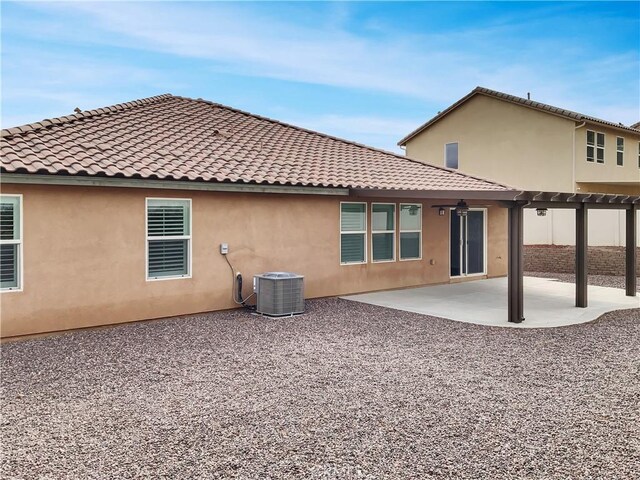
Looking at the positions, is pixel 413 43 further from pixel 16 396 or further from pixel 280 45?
pixel 16 396

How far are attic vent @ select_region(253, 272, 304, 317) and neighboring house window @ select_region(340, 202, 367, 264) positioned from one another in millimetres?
2474

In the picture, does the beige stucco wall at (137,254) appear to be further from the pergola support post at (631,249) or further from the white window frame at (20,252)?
the pergola support post at (631,249)

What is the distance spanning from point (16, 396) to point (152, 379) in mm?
1454

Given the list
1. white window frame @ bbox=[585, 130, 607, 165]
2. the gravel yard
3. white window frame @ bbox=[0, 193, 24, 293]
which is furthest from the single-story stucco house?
white window frame @ bbox=[585, 130, 607, 165]

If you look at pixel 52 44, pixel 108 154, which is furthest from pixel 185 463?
pixel 52 44

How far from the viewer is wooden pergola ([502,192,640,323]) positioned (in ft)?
32.8

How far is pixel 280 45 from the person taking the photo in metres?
20.7

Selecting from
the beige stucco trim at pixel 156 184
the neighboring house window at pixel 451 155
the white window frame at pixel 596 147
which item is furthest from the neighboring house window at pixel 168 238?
the white window frame at pixel 596 147

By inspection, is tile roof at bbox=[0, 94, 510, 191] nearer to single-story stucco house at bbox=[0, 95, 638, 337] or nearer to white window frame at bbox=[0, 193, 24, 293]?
single-story stucco house at bbox=[0, 95, 638, 337]

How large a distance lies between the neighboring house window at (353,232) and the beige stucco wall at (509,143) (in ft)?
43.6

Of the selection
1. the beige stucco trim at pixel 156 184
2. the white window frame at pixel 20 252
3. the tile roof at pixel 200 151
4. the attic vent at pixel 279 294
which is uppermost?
the tile roof at pixel 200 151

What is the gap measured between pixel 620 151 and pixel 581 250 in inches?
656

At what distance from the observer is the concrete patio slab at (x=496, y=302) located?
34.6ft

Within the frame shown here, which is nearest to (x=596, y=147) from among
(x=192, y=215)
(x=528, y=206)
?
(x=528, y=206)
